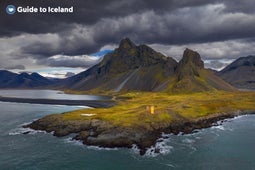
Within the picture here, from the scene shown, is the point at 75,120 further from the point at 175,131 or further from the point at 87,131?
the point at 175,131

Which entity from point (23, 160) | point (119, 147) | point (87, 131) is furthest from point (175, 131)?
point (23, 160)

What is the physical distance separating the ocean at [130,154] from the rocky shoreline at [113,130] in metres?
3.53

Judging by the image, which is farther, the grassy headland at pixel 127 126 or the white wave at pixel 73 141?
the grassy headland at pixel 127 126

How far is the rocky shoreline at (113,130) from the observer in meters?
78.4

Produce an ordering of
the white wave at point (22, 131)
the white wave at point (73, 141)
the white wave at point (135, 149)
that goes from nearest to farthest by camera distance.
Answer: the white wave at point (135, 149), the white wave at point (73, 141), the white wave at point (22, 131)

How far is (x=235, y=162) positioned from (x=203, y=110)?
7545 cm

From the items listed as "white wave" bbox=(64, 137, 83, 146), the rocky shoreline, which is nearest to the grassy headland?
the rocky shoreline

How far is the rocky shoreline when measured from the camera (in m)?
78.4

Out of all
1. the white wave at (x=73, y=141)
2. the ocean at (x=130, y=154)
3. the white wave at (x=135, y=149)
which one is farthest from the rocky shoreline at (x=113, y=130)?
the ocean at (x=130, y=154)

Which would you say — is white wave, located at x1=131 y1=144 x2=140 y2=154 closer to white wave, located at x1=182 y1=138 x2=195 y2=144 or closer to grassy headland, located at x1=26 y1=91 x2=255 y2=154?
grassy headland, located at x1=26 y1=91 x2=255 y2=154

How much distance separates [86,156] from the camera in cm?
6731

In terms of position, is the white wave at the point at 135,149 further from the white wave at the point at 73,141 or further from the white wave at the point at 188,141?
the white wave at the point at 188,141

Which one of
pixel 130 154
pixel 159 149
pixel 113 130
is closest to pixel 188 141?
pixel 159 149

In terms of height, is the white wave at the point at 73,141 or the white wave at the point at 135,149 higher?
the white wave at the point at 73,141
